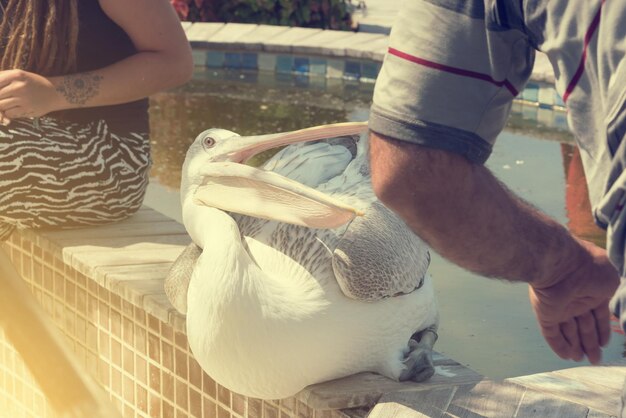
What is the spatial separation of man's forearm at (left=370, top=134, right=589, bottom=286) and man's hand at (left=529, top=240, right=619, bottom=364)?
0.05ft

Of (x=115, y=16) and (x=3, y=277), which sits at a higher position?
(x=3, y=277)

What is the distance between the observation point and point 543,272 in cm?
177

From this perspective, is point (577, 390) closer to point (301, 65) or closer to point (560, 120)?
point (560, 120)

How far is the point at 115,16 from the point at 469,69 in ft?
6.64

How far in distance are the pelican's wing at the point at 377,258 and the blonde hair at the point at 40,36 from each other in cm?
124

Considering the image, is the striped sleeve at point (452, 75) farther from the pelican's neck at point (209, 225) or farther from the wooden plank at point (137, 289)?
the wooden plank at point (137, 289)

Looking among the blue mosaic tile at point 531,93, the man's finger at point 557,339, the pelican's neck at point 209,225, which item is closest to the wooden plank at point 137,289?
the pelican's neck at point 209,225

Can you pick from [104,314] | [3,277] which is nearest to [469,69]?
[3,277]

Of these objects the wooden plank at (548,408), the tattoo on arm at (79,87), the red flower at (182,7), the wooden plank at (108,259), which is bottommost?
the red flower at (182,7)

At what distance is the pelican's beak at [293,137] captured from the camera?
8.80 ft

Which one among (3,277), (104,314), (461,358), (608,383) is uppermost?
(3,277)

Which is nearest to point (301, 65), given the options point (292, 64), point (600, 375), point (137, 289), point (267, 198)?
point (292, 64)

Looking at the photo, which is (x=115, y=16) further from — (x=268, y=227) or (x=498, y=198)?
(x=498, y=198)

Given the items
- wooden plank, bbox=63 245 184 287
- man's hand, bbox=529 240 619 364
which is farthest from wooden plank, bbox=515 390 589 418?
wooden plank, bbox=63 245 184 287
